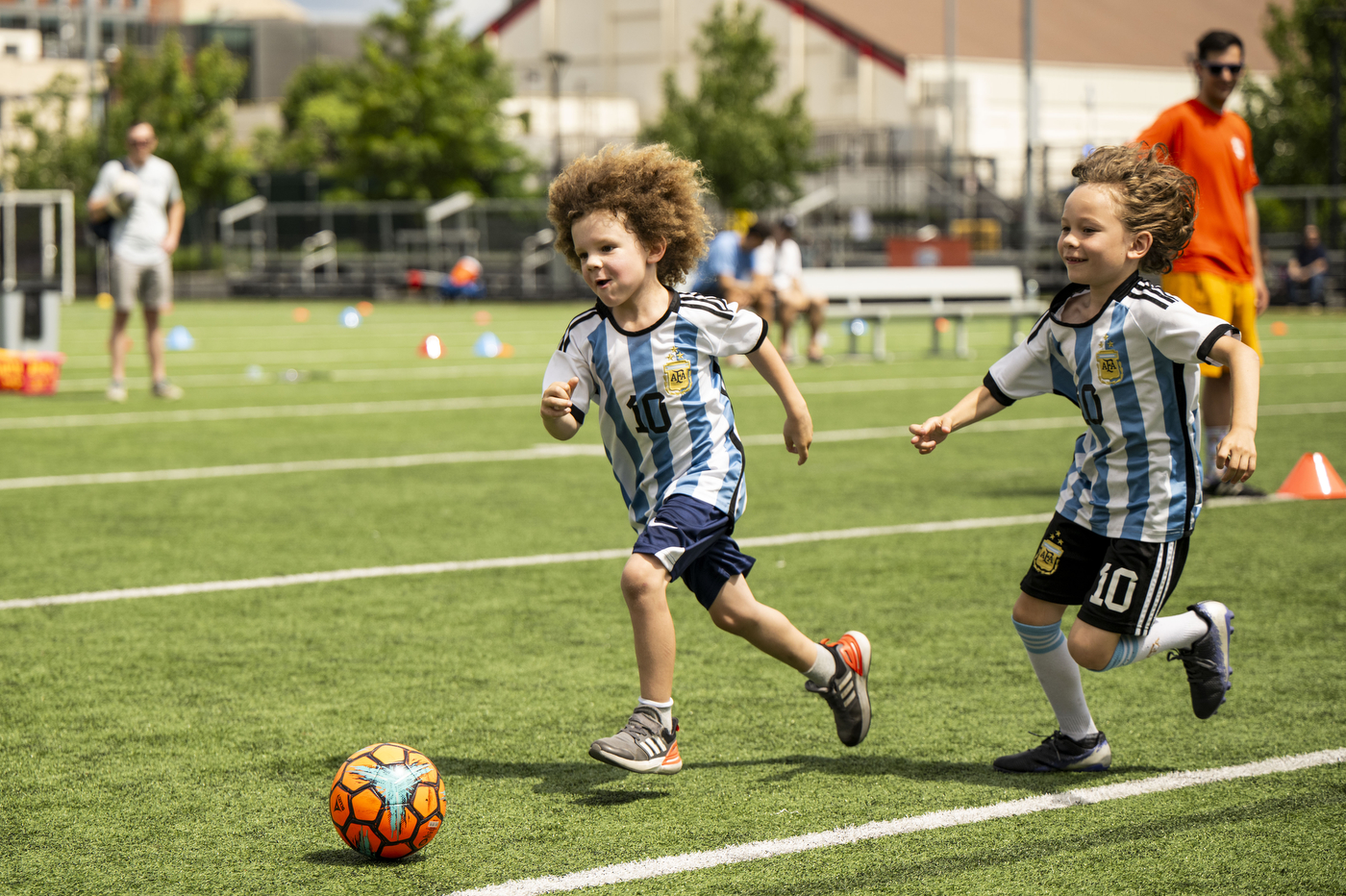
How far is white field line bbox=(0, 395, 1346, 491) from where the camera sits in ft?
30.4

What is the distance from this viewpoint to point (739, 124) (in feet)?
155

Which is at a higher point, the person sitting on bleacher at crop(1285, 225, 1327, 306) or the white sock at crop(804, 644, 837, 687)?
the person sitting on bleacher at crop(1285, 225, 1327, 306)

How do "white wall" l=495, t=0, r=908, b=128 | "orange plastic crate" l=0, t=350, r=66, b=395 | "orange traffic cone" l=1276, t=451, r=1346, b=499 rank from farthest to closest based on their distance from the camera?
1. "white wall" l=495, t=0, r=908, b=128
2. "orange plastic crate" l=0, t=350, r=66, b=395
3. "orange traffic cone" l=1276, t=451, r=1346, b=499

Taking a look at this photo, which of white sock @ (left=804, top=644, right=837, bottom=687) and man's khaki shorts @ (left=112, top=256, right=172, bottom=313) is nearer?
white sock @ (left=804, top=644, right=837, bottom=687)

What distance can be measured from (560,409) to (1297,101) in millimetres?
38215

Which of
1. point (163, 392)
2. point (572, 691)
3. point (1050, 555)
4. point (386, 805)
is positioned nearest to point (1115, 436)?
point (1050, 555)

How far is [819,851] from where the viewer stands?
3.50 m

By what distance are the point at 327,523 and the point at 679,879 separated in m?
4.90

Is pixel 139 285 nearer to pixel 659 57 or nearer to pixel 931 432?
pixel 931 432

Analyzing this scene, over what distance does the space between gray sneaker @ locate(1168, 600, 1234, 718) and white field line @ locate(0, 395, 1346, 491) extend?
6.44 meters

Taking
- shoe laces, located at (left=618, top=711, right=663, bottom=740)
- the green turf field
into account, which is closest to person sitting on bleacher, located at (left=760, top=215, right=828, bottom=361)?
the green turf field

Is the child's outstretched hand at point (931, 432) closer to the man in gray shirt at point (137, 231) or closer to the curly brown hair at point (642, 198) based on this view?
the curly brown hair at point (642, 198)

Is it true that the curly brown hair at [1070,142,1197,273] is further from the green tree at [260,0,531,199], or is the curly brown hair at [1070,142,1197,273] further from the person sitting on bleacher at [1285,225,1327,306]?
the green tree at [260,0,531,199]

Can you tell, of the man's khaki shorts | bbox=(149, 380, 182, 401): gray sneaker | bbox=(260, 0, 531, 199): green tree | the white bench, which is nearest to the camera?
the man's khaki shorts
